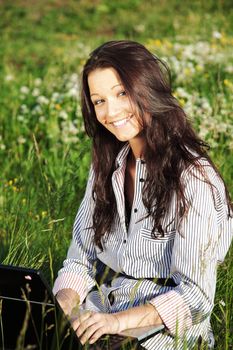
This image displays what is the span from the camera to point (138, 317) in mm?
2516

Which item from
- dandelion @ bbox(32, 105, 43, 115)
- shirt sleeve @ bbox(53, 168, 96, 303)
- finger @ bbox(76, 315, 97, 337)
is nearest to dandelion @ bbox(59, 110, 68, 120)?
dandelion @ bbox(32, 105, 43, 115)

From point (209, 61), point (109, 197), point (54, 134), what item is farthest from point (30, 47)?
point (109, 197)

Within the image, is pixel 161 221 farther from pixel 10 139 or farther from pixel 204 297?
pixel 10 139

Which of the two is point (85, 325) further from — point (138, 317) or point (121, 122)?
point (121, 122)

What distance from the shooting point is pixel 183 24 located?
11.5 meters

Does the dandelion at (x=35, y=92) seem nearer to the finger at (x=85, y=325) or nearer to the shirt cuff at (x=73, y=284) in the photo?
the shirt cuff at (x=73, y=284)

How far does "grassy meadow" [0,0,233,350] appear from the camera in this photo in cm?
356

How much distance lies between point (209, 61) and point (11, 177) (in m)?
2.18

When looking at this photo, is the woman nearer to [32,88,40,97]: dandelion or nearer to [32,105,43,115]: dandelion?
[32,105,43,115]: dandelion

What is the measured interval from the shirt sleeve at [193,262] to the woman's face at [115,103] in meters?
0.28

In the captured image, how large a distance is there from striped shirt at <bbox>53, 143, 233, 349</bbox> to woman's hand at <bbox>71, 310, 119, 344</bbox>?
95mm

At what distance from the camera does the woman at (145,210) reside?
2.55 m

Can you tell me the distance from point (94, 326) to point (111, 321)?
0.06m

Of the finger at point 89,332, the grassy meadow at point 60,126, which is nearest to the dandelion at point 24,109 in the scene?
the grassy meadow at point 60,126
